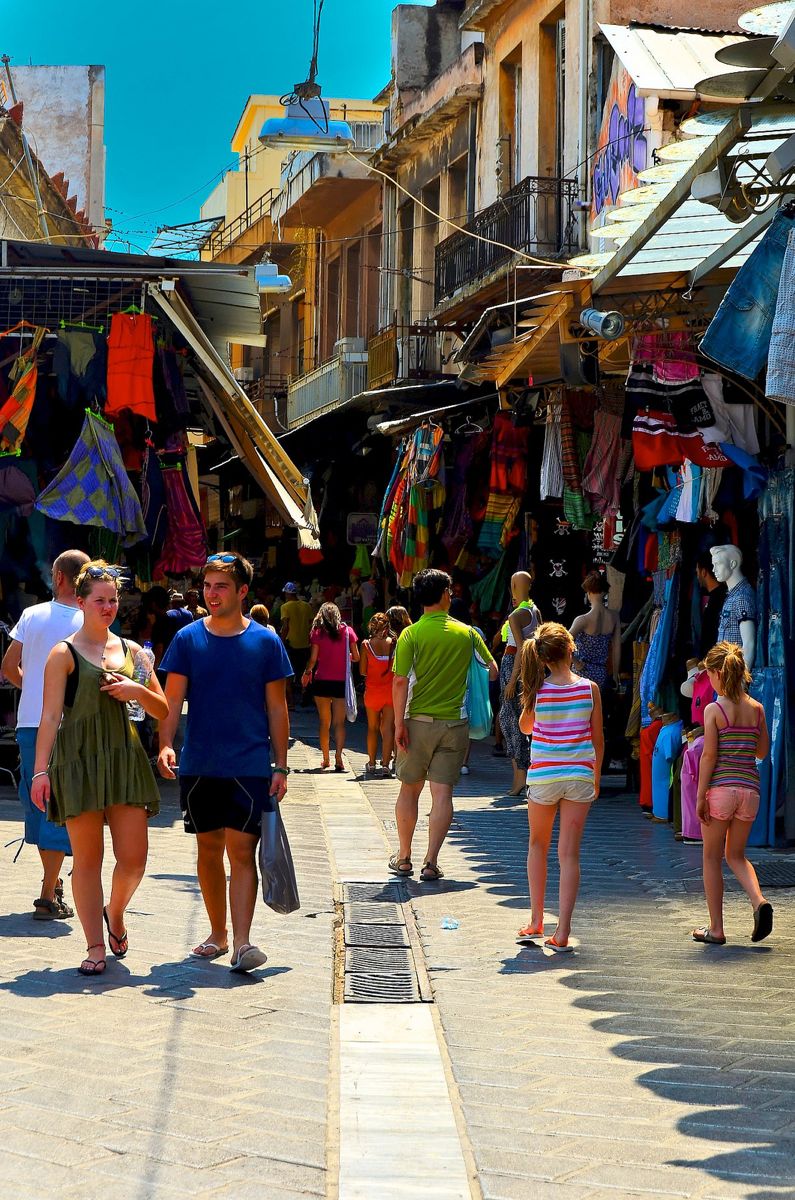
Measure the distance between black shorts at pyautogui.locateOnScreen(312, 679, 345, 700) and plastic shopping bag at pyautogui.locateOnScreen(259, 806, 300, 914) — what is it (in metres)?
9.93

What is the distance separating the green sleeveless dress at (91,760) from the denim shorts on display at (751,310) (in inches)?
139

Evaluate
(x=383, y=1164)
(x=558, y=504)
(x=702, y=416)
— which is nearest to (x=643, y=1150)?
(x=383, y=1164)

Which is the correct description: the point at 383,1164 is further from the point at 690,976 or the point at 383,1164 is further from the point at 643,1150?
the point at 690,976

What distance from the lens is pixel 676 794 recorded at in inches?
467

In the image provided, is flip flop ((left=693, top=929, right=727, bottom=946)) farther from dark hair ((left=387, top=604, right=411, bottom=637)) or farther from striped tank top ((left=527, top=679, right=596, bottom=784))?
dark hair ((left=387, top=604, right=411, bottom=637))

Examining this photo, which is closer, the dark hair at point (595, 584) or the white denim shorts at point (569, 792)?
the white denim shorts at point (569, 792)

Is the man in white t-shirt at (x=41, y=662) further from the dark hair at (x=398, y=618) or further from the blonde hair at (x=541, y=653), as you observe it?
the dark hair at (x=398, y=618)

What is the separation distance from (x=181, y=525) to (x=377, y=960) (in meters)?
7.97

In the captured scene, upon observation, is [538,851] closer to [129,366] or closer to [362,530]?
[129,366]

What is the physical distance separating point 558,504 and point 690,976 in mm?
11136

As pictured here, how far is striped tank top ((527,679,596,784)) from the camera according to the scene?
26.1 feet

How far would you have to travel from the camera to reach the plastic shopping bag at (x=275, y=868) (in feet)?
23.4

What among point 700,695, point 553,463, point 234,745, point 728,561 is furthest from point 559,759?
point 553,463

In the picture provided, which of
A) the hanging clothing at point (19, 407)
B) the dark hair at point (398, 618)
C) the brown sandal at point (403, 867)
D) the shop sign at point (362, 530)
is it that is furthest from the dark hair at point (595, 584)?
the shop sign at point (362, 530)
